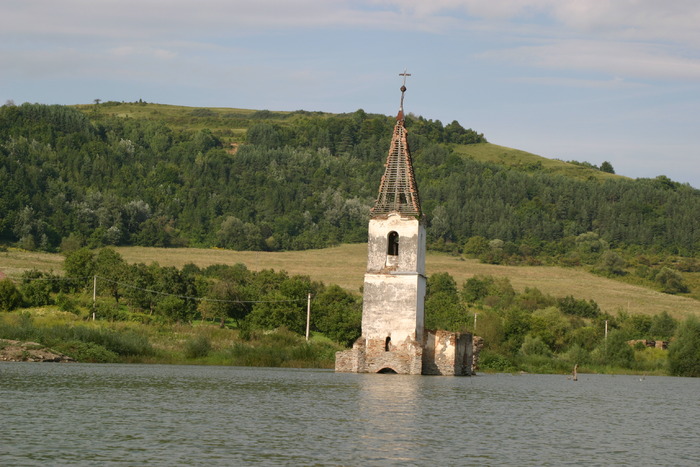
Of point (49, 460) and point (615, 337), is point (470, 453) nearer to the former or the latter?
point (49, 460)

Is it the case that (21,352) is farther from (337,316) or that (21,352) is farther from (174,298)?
(337,316)

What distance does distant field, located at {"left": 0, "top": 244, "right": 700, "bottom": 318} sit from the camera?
115 m

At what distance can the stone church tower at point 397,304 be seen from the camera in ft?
193

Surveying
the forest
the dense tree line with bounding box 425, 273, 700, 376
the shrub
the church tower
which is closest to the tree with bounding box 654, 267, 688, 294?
the forest

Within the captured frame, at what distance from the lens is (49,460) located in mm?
23719

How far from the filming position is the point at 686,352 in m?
80.4

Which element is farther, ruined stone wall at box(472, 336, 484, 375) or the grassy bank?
ruined stone wall at box(472, 336, 484, 375)

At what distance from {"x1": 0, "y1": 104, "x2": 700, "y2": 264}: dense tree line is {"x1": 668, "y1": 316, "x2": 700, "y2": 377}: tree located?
2593 inches

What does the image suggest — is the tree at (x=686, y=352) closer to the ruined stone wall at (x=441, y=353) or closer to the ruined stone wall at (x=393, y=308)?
the ruined stone wall at (x=441, y=353)

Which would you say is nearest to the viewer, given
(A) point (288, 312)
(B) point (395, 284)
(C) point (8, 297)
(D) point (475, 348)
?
(B) point (395, 284)

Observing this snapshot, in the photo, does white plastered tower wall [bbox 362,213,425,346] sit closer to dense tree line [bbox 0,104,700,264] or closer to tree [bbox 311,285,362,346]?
tree [bbox 311,285,362,346]

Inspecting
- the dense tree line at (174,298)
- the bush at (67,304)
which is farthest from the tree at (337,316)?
the bush at (67,304)

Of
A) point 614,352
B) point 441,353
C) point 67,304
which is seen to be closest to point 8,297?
point 67,304

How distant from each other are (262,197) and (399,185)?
114 meters
